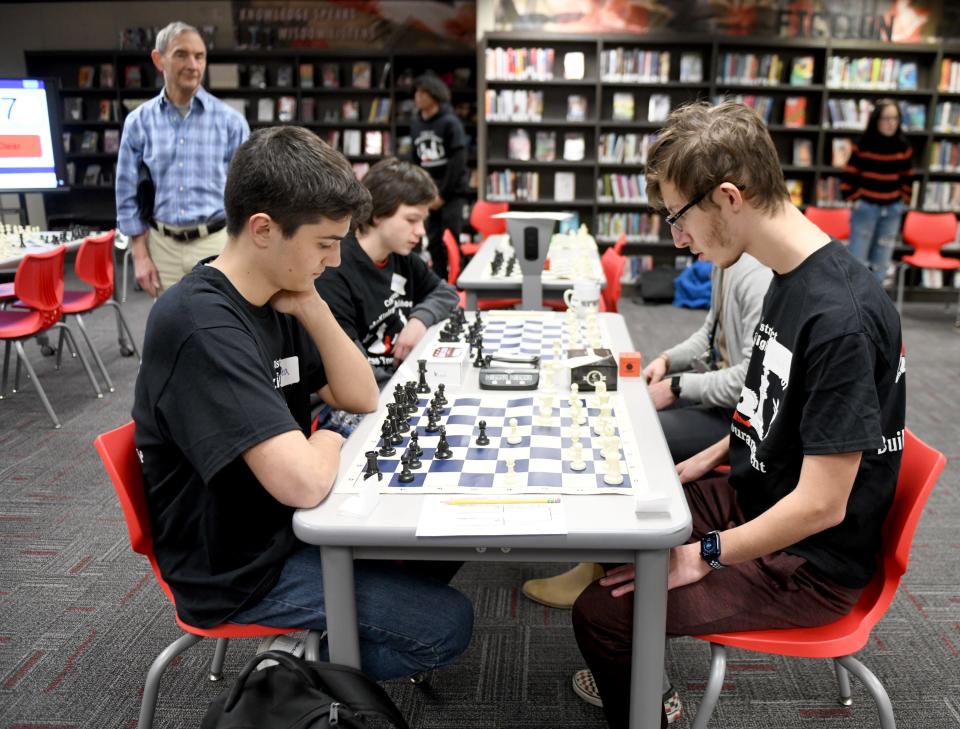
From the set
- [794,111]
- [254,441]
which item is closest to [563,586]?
[254,441]

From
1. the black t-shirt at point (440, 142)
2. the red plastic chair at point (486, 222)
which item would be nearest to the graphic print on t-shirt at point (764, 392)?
the red plastic chair at point (486, 222)

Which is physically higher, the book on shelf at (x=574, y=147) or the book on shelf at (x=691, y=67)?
the book on shelf at (x=691, y=67)

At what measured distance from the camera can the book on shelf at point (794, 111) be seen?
7176 millimetres

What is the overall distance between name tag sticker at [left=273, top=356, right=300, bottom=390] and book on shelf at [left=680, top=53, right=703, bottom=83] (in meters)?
6.40

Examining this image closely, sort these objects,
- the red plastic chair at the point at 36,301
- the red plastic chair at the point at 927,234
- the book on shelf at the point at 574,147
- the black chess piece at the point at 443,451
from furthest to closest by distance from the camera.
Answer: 1. the book on shelf at the point at 574,147
2. the red plastic chair at the point at 927,234
3. the red plastic chair at the point at 36,301
4. the black chess piece at the point at 443,451

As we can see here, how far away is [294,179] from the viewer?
4.94 feet

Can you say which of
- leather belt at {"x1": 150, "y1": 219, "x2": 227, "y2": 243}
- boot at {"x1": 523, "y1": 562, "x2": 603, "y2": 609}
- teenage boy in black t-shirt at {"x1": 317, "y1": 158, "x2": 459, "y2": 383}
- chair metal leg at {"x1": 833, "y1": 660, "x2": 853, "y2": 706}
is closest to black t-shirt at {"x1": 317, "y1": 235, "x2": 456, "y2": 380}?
teenage boy in black t-shirt at {"x1": 317, "y1": 158, "x2": 459, "y2": 383}

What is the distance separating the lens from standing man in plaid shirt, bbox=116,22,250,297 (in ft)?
12.6

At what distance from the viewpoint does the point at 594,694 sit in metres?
2.03

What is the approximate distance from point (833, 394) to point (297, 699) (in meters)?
1.04

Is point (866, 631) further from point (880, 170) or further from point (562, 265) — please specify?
point (880, 170)

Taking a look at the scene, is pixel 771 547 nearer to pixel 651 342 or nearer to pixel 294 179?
pixel 294 179

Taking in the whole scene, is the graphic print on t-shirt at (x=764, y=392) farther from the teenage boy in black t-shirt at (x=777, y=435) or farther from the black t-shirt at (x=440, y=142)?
the black t-shirt at (x=440, y=142)

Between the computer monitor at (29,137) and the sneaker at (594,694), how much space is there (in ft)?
16.2
